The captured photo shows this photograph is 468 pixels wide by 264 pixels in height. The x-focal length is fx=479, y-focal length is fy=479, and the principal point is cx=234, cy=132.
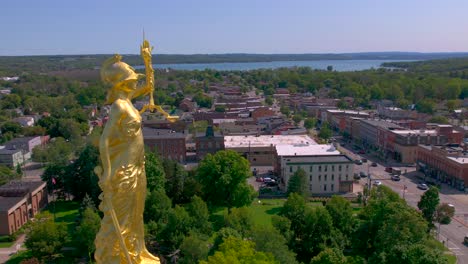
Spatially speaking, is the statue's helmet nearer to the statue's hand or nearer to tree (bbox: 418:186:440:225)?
the statue's hand

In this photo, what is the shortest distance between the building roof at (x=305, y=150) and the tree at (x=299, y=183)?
23.8ft

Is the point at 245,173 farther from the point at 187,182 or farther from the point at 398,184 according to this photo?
the point at 398,184

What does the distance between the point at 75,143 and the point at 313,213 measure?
144ft

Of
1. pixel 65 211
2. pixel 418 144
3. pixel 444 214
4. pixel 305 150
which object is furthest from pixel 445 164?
pixel 65 211

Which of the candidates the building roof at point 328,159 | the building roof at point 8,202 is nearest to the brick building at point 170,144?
the building roof at point 328,159

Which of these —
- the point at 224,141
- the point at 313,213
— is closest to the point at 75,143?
the point at 224,141

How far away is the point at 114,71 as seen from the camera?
35.1ft

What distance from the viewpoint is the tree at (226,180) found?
Result: 128ft

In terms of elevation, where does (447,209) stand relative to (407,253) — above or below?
below

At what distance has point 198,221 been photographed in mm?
31406

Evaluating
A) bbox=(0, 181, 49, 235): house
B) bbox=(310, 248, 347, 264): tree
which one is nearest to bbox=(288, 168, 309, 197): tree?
bbox=(310, 248, 347, 264): tree

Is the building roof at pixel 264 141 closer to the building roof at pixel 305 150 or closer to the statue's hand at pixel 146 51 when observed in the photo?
the building roof at pixel 305 150

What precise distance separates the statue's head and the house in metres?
29.3

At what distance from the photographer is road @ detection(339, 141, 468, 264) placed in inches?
1351
